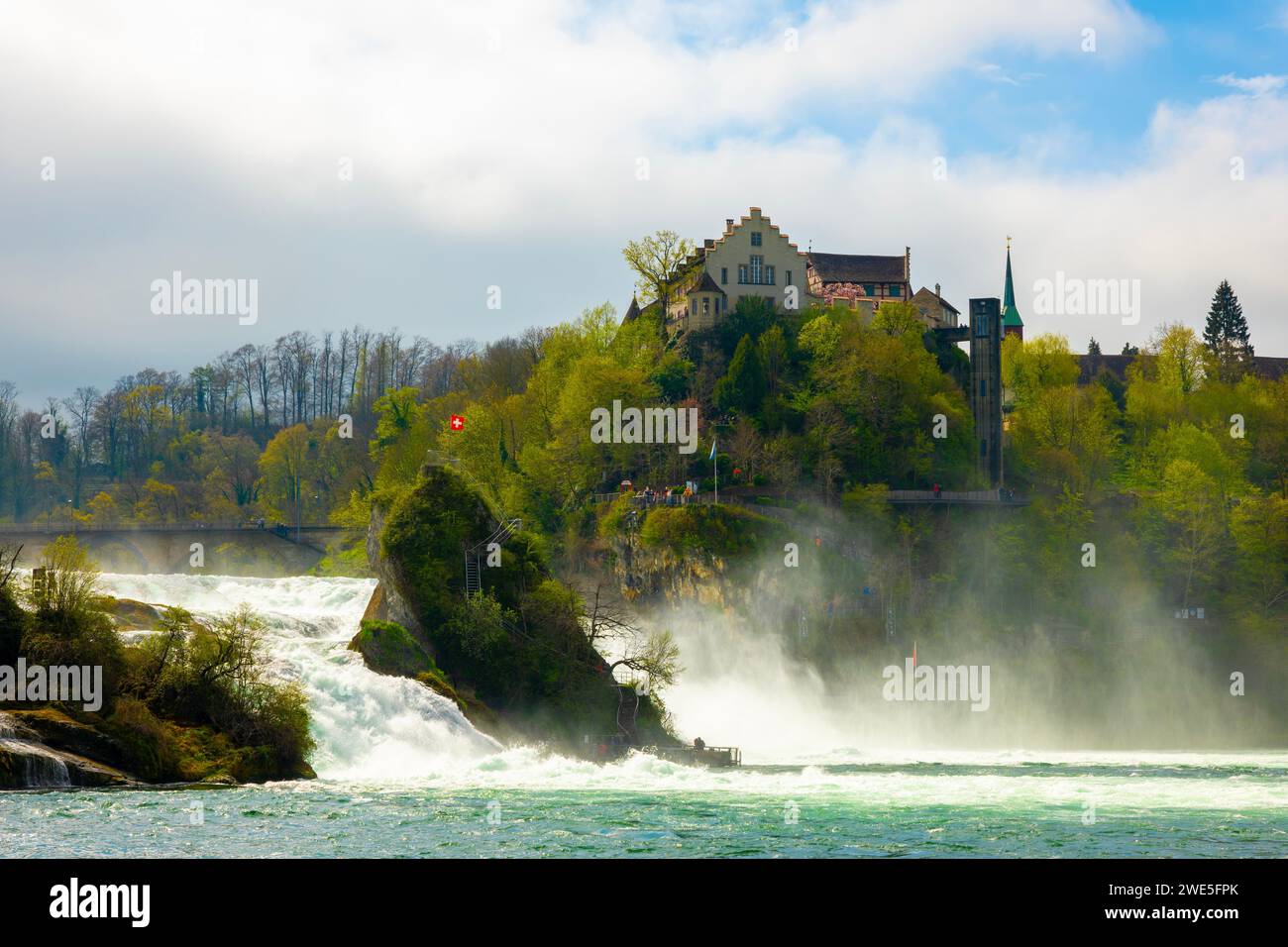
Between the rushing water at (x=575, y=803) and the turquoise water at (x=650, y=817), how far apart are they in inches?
3.9

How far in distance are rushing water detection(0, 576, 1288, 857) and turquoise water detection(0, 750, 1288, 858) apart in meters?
0.10

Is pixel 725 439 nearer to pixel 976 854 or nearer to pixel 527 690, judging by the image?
pixel 527 690

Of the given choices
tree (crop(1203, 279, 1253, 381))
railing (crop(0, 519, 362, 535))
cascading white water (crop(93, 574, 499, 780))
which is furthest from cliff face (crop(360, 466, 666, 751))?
tree (crop(1203, 279, 1253, 381))

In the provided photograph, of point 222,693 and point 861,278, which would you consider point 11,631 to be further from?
point 861,278

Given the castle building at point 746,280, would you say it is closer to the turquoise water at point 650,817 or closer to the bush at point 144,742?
the turquoise water at point 650,817

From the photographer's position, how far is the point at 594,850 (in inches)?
1588

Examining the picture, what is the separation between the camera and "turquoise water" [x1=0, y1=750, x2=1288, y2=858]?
1581 inches

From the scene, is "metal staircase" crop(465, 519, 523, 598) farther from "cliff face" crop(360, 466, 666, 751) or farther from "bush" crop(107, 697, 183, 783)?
"bush" crop(107, 697, 183, 783)

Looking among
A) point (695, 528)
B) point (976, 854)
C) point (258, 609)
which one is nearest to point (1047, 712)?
point (695, 528)

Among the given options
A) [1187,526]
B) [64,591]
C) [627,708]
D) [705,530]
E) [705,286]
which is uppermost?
[705,286]

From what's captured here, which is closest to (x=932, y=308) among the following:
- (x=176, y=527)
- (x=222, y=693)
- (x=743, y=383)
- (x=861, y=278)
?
(x=861, y=278)

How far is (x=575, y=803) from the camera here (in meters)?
49.8

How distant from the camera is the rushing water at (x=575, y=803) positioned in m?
40.9

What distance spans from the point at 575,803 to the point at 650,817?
3.70 m
